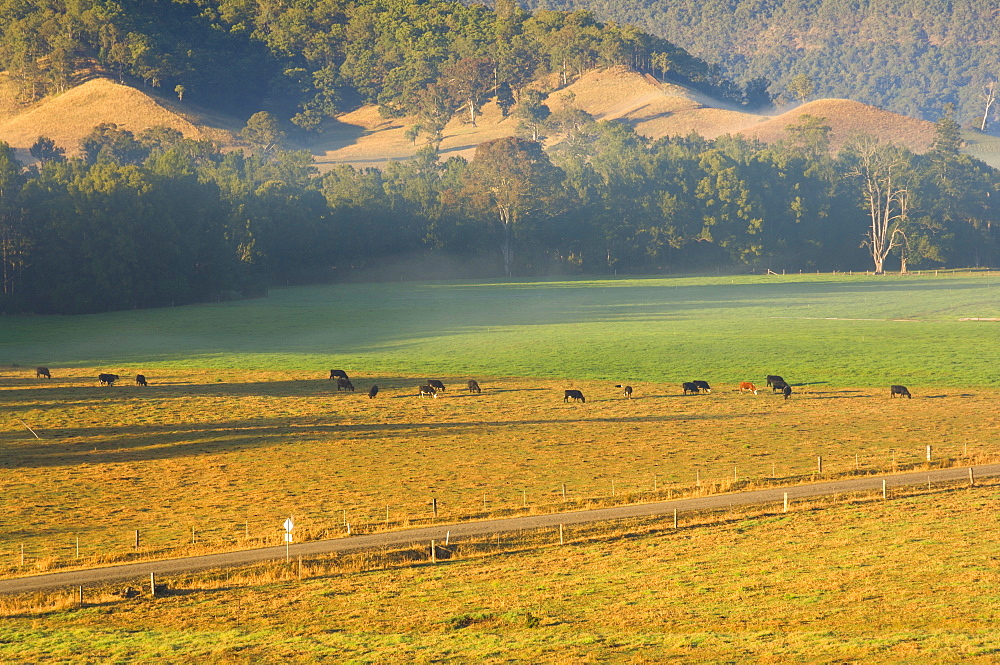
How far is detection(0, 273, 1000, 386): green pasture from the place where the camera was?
3022 inches

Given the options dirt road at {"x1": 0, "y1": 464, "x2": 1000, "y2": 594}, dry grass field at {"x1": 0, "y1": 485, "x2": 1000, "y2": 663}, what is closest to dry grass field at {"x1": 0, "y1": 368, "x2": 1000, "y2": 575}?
dirt road at {"x1": 0, "y1": 464, "x2": 1000, "y2": 594}

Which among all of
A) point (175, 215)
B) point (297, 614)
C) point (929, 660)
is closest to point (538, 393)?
point (297, 614)

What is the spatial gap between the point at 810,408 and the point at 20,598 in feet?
133

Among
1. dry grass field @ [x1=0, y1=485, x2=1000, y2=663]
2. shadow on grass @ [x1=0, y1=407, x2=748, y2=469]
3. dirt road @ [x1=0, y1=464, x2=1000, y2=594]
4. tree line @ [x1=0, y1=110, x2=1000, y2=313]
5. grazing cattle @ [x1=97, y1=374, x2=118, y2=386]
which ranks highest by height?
tree line @ [x1=0, y1=110, x2=1000, y2=313]

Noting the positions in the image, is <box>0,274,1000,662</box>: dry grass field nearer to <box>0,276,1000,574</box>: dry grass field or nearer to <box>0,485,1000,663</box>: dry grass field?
<box>0,485,1000,663</box>: dry grass field

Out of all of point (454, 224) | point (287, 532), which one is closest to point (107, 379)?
point (287, 532)

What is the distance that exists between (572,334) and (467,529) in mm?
63072

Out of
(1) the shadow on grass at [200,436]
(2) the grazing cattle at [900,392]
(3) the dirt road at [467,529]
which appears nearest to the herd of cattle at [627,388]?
(2) the grazing cattle at [900,392]

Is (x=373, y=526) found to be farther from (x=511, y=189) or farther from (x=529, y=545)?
(x=511, y=189)

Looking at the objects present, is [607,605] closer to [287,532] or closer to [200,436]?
[287,532]

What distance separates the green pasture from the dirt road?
2768cm

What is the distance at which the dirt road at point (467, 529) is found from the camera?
3091 cm

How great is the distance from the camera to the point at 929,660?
23.6m

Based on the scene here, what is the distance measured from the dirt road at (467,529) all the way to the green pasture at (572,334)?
27679mm
